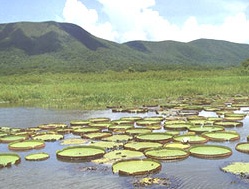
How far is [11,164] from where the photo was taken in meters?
8.87

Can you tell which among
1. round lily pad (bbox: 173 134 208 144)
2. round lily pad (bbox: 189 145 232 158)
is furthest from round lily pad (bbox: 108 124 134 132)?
round lily pad (bbox: 189 145 232 158)

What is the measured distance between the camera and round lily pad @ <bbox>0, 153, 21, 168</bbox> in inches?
346

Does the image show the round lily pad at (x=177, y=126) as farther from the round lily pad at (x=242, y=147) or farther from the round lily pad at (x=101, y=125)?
the round lily pad at (x=242, y=147)

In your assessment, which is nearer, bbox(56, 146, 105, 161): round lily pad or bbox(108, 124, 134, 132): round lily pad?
bbox(56, 146, 105, 161): round lily pad

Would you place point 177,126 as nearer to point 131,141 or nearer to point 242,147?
point 131,141

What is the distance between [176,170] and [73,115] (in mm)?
10085

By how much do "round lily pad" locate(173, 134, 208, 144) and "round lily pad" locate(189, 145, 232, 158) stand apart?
0.72m

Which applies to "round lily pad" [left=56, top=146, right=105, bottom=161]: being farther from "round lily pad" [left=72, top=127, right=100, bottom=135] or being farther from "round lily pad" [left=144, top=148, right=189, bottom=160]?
"round lily pad" [left=72, top=127, right=100, bottom=135]

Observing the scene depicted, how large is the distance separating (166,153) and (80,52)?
105 m

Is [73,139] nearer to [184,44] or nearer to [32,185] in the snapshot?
[32,185]

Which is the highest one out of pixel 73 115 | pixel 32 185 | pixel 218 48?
pixel 218 48

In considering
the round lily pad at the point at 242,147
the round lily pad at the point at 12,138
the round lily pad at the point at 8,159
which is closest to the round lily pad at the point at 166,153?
the round lily pad at the point at 242,147

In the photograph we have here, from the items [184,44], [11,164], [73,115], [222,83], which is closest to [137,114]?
[73,115]

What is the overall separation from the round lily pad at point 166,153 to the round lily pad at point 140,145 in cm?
47
